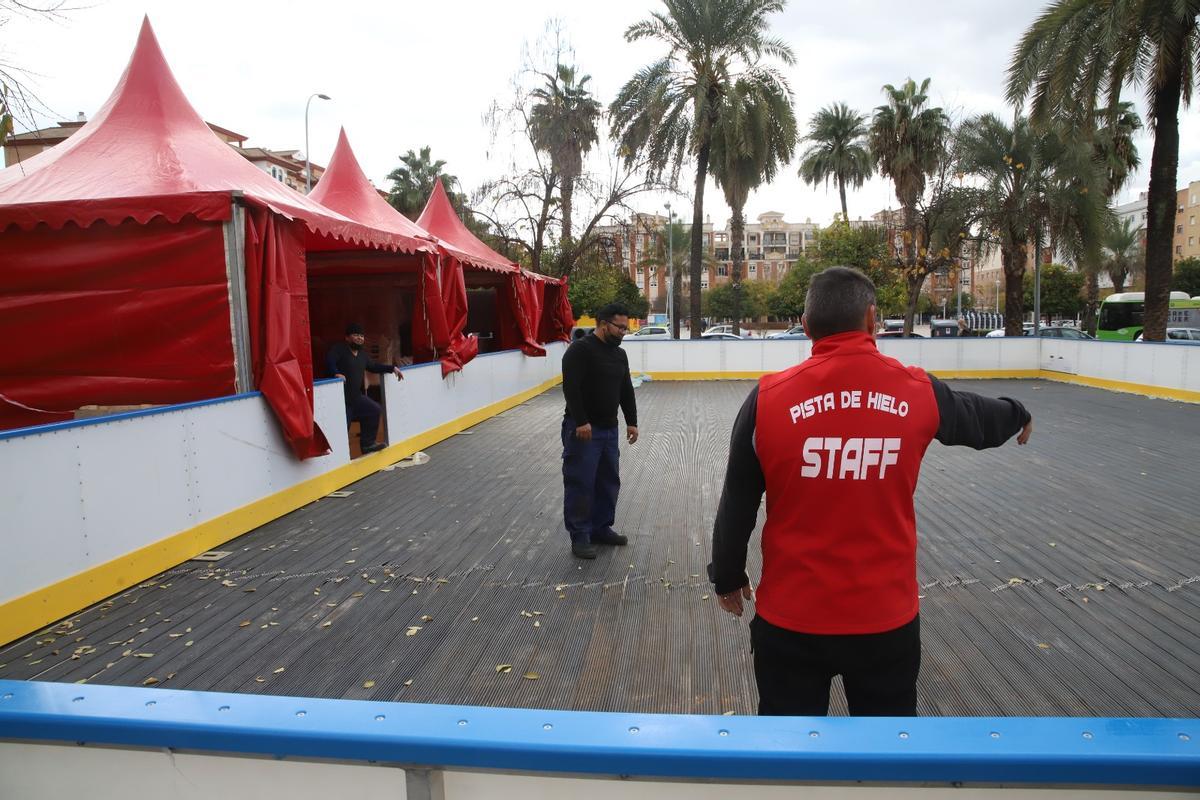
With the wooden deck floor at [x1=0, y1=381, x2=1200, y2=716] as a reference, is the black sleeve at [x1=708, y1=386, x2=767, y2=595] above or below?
above

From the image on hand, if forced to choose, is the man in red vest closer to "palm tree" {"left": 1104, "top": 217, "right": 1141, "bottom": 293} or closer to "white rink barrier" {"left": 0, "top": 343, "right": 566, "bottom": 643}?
"white rink barrier" {"left": 0, "top": 343, "right": 566, "bottom": 643}

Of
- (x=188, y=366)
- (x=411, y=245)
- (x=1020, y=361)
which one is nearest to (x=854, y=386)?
(x=188, y=366)

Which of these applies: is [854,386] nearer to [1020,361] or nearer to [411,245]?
[411,245]

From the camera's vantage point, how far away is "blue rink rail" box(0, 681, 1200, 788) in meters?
1.25

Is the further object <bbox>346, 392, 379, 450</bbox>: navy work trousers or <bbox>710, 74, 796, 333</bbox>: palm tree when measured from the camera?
<bbox>710, 74, 796, 333</bbox>: palm tree

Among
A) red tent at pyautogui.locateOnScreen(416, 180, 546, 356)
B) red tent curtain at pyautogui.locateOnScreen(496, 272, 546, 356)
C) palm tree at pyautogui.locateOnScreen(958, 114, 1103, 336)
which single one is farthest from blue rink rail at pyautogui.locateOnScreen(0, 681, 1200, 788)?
palm tree at pyautogui.locateOnScreen(958, 114, 1103, 336)

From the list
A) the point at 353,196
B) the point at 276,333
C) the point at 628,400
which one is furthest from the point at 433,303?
the point at 628,400

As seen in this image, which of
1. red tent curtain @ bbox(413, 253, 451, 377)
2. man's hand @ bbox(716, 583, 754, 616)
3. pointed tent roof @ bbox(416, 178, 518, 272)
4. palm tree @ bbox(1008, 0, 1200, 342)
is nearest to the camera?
man's hand @ bbox(716, 583, 754, 616)

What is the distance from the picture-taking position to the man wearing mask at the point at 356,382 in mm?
9109

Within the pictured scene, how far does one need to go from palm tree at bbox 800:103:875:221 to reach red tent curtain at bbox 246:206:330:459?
3411 cm

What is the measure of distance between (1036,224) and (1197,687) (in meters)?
23.3

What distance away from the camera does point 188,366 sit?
734cm

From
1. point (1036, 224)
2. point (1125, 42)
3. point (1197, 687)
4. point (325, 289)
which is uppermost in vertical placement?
point (1125, 42)

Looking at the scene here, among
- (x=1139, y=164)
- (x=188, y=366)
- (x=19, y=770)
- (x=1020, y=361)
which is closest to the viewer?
(x=19, y=770)
